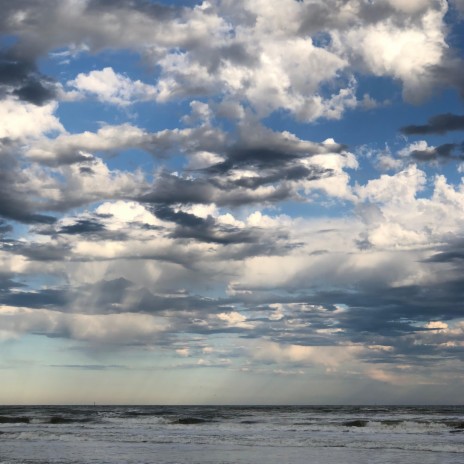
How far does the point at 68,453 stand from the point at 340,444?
59.1 feet

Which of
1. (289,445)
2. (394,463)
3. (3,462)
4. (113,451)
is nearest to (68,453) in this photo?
(113,451)

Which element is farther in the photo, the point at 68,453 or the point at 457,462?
the point at 68,453

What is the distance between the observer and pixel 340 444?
1639 inches

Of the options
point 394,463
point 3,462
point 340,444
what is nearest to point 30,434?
point 3,462

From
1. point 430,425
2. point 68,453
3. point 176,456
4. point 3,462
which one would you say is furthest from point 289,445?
point 430,425

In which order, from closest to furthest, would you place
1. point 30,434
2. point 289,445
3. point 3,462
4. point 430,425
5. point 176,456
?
point 3,462, point 176,456, point 289,445, point 30,434, point 430,425

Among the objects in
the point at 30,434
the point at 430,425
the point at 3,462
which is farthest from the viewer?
the point at 430,425

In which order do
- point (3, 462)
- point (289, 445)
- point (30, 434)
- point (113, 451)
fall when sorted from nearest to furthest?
point (3, 462) → point (113, 451) → point (289, 445) → point (30, 434)

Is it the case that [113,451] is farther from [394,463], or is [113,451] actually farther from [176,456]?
[394,463]

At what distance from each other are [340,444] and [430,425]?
34766 millimetres

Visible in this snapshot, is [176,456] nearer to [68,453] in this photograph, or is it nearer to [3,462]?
[68,453]

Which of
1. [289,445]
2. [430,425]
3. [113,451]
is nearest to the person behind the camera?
[113,451]

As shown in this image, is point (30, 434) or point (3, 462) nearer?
point (3, 462)

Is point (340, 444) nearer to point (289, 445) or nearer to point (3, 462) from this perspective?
point (289, 445)
